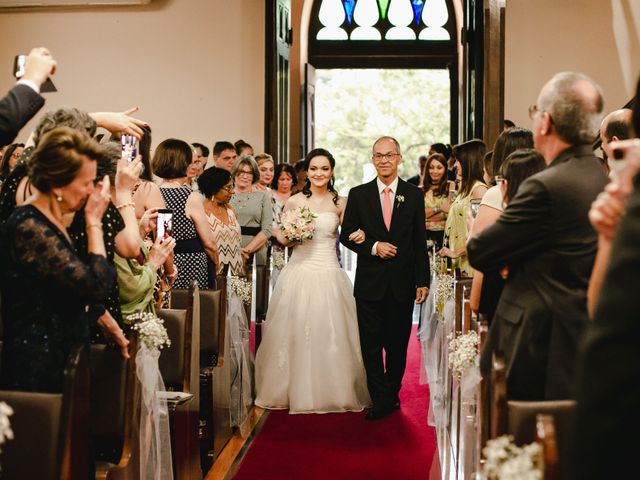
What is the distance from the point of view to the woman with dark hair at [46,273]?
8.80 feet

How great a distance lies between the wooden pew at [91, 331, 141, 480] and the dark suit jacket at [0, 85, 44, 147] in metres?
0.83

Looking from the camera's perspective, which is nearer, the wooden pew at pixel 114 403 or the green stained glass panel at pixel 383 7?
the wooden pew at pixel 114 403

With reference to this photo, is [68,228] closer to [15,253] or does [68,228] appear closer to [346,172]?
[15,253]

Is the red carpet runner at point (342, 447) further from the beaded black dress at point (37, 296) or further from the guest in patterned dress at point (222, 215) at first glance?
the beaded black dress at point (37, 296)

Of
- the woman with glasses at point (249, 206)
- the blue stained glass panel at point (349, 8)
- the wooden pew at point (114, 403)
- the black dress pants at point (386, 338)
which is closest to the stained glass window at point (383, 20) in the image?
the blue stained glass panel at point (349, 8)

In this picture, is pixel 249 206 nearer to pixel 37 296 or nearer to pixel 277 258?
pixel 277 258

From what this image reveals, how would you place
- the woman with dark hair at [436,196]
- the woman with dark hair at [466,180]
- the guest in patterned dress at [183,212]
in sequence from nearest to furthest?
the guest in patterned dress at [183,212] < the woman with dark hair at [466,180] < the woman with dark hair at [436,196]

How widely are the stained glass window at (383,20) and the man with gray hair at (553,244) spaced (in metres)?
11.5

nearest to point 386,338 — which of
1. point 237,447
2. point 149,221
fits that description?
point 237,447

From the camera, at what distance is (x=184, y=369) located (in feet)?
14.2

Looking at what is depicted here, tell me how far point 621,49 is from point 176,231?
21.3ft

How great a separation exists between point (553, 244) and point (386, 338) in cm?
358

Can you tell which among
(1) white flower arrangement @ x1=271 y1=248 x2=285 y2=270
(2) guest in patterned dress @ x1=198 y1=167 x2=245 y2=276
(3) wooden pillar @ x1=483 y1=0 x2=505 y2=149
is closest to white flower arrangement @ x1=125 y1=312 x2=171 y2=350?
(2) guest in patterned dress @ x1=198 y1=167 x2=245 y2=276

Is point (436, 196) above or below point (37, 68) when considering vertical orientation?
below
